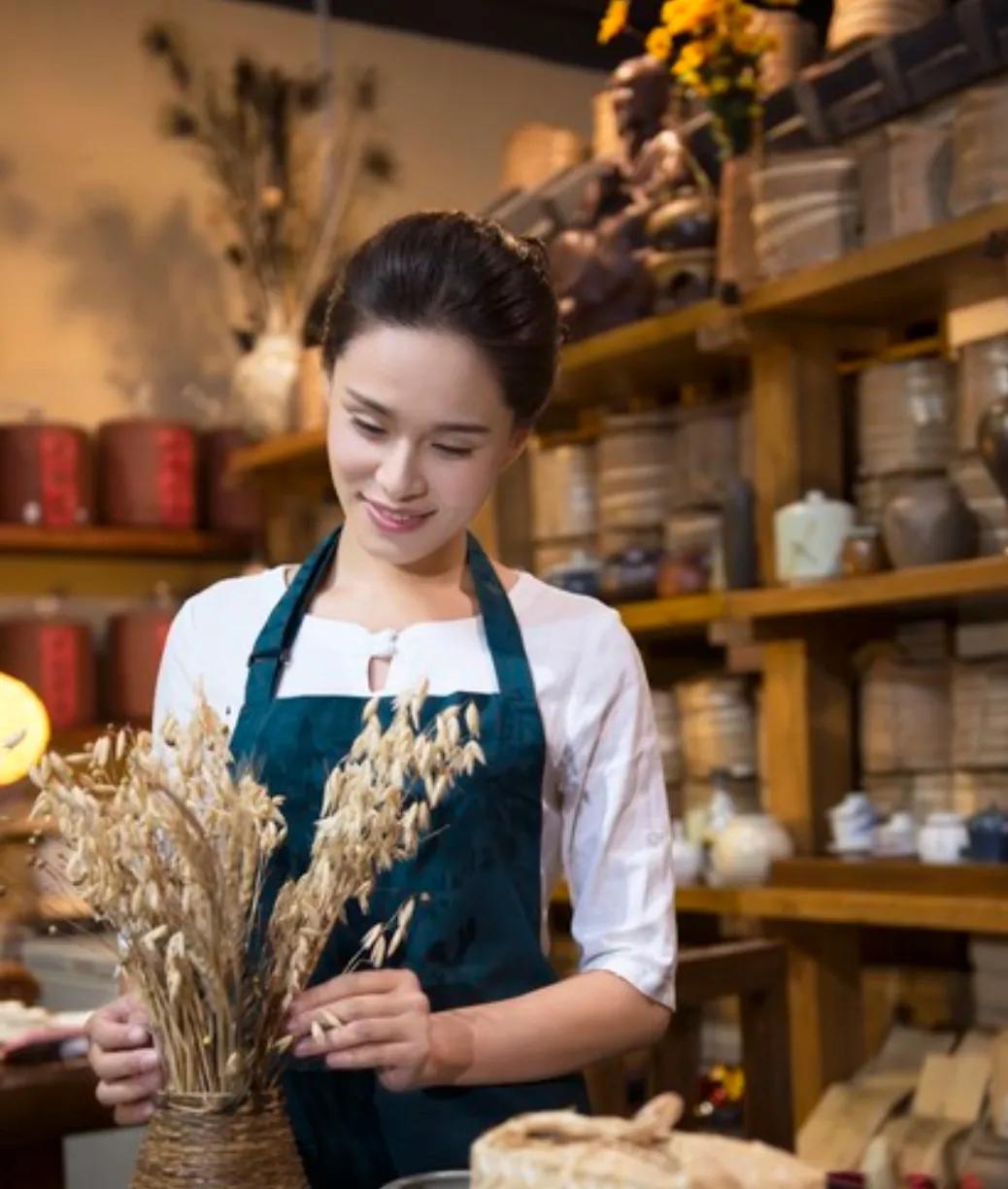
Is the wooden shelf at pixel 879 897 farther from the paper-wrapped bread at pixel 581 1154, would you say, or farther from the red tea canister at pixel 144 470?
the red tea canister at pixel 144 470

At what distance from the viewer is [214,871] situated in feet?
3.88

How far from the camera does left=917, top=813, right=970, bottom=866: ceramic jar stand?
3.21m

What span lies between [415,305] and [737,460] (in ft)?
7.72

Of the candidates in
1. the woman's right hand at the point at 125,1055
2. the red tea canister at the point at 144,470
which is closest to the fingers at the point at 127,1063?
the woman's right hand at the point at 125,1055

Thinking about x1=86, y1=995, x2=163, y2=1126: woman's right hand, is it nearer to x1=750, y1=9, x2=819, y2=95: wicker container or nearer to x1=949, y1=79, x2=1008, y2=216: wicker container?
x1=949, y1=79, x2=1008, y2=216: wicker container

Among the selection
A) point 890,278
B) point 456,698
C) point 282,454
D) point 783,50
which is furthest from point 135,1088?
point 282,454

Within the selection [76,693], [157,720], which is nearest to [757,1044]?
[157,720]

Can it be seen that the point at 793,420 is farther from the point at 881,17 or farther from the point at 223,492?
the point at 223,492

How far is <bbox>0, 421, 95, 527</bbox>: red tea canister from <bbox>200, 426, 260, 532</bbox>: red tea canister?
429mm

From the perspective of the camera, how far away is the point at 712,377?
4047 millimetres

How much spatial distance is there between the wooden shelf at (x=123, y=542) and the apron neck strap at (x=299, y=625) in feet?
12.8

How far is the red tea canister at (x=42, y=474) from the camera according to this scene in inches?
211

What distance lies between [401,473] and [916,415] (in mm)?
2057

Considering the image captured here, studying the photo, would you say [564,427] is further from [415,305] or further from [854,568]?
[415,305]
